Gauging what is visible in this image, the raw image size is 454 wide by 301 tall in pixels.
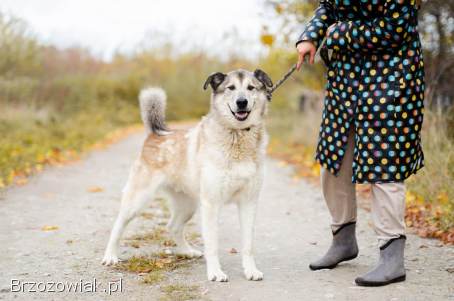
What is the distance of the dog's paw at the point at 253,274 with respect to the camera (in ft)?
12.1

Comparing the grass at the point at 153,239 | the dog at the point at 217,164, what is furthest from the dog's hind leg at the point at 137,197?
the grass at the point at 153,239

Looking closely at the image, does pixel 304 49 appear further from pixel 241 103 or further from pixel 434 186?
pixel 434 186

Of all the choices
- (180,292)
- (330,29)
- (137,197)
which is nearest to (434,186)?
(330,29)

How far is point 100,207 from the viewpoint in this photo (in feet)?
20.5

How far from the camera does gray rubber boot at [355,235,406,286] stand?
3424 mm

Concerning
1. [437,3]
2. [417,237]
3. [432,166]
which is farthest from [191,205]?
[437,3]

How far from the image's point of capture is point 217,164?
3.83 m

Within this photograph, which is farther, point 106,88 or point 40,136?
point 106,88

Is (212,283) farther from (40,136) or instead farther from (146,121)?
(40,136)

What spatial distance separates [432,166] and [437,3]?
1868mm

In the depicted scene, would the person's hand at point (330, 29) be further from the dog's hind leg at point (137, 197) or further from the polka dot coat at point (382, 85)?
the dog's hind leg at point (137, 197)

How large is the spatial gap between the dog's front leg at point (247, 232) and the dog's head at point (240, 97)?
1.79ft

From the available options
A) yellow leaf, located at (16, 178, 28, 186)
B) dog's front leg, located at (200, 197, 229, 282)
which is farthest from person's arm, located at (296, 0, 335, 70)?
yellow leaf, located at (16, 178, 28, 186)

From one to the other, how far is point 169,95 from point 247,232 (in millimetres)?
19267
